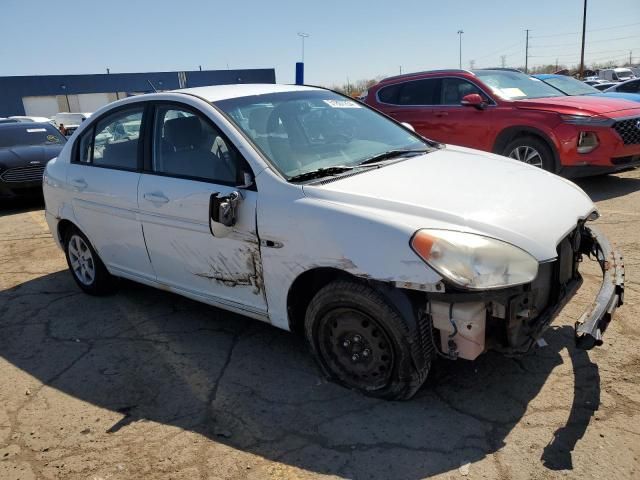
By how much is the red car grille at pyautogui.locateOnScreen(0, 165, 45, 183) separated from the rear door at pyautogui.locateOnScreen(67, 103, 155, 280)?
18.1ft

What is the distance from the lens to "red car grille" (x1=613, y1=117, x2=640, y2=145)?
684cm

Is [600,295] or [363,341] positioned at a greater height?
[600,295]

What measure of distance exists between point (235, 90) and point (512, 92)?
5.20 meters

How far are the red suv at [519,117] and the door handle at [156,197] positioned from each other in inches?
205

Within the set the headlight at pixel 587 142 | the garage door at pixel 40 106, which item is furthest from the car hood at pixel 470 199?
the garage door at pixel 40 106

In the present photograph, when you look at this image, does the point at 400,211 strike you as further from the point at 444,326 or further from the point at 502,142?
the point at 502,142

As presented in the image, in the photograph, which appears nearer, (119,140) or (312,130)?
(312,130)

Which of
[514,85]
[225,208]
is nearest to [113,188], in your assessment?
[225,208]

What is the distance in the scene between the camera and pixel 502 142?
7.45 m

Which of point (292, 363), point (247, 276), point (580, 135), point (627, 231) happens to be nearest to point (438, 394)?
point (292, 363)

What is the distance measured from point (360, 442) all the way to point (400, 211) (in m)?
1.16

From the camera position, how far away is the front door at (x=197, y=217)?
128 inches

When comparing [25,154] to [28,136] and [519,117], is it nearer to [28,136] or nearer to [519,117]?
[28,136]

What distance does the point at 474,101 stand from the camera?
7.44 metres
